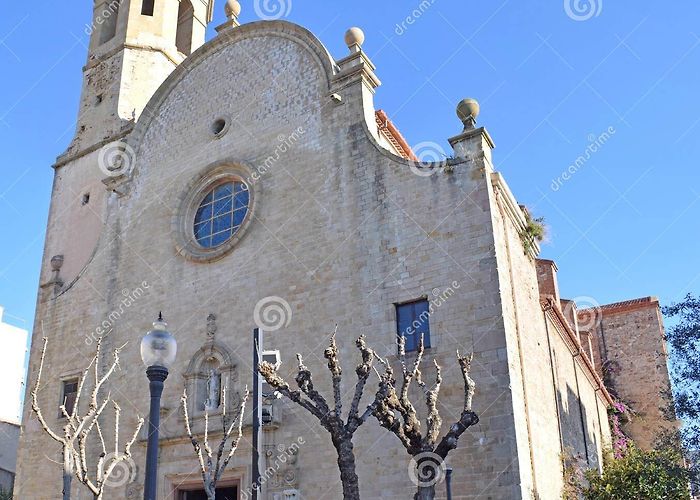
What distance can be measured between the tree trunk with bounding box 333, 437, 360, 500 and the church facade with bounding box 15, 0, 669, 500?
2.69m

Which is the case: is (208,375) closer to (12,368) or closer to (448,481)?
(448,481)

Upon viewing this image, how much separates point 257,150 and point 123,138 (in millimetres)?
5731

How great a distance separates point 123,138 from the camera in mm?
20672

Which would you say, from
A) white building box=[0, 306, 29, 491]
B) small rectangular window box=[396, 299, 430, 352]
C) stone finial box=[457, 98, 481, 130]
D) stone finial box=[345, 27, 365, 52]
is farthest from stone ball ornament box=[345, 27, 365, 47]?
white building box=[0, 306, 29, 491]

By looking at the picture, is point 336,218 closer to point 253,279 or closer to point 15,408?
point 253,279

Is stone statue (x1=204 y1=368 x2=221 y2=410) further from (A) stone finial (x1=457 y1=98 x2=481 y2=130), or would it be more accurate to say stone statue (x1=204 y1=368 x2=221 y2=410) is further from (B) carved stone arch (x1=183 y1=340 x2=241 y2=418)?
(A) stone finial (x1=457 y1=98 x2=481 y2=130)

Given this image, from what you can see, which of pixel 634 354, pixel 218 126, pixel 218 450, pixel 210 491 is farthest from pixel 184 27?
pixel 634 354

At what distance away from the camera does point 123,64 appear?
2214cm

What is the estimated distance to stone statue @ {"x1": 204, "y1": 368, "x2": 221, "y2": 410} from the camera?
49.6 ft

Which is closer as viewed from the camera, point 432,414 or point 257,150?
point 432,414

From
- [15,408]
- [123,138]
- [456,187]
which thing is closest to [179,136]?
[123,138]

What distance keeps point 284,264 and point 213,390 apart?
3184mm

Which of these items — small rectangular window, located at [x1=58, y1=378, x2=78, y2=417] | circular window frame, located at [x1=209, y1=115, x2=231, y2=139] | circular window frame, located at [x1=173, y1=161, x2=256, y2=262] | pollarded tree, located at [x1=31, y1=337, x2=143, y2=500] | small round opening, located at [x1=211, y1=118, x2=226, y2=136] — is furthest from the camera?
small round opening, located at [x1=211, y1=118, x2=226, y2=136]

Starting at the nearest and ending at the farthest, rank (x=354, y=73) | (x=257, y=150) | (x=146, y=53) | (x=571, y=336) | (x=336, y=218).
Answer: (x=336, y=218)
(x=354, y=73)
(x=257, y=150)
(x=571, y=336)
(x=146, y=53)
